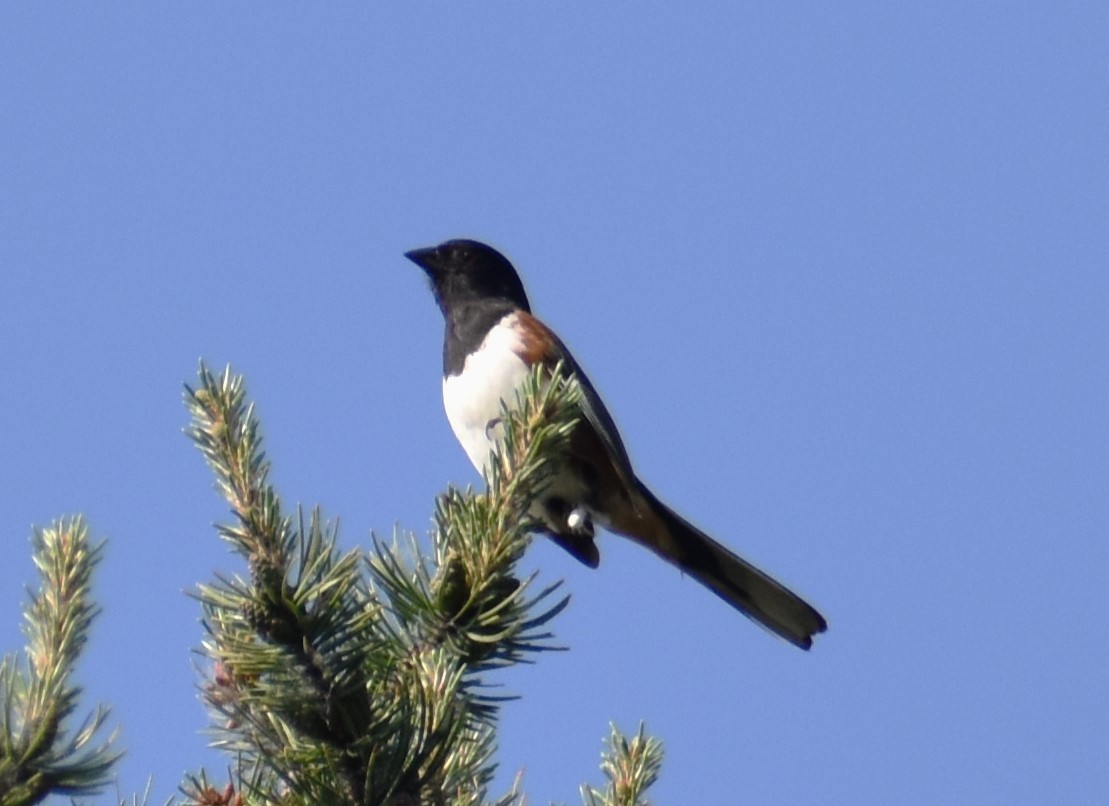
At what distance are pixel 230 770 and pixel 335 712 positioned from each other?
0.65 feet

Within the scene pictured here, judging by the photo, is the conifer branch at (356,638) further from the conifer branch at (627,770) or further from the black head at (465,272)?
the black head at (465,272)

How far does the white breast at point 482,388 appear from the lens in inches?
161

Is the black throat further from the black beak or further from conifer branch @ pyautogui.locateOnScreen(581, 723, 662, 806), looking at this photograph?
conifer branch @ pyautogui.locateOnScreen(581, 723, 662, 806)

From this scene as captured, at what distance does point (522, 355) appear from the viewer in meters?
4.21

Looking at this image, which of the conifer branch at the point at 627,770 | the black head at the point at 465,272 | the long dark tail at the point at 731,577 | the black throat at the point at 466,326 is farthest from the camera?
the black head at the point at 465,272

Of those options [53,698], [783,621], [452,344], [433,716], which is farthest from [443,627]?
[452,344]

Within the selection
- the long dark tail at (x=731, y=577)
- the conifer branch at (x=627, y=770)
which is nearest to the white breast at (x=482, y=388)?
the long dark tail at (x=731, y=577)

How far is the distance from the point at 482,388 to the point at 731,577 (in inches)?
37.3

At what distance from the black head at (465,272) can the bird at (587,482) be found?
24cm

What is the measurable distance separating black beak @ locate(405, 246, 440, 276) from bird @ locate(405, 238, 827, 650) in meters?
0.43

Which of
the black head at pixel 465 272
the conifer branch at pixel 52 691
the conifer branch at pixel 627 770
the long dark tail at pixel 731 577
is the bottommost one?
the conifer branch at pixel 52 691

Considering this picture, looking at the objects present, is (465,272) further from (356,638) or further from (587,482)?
(356,638)

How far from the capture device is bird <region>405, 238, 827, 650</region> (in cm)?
408

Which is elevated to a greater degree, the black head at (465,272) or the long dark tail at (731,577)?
the black head at (465,272)
